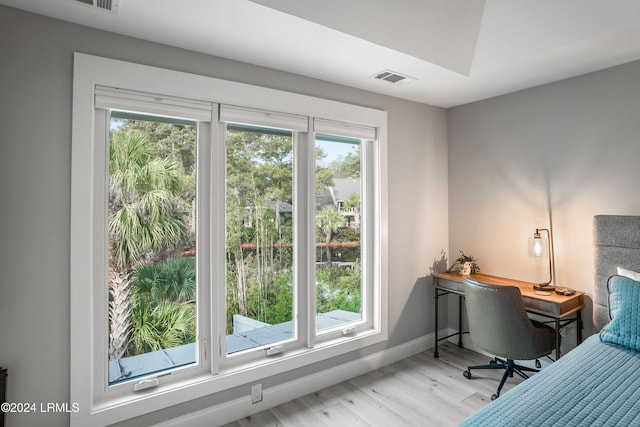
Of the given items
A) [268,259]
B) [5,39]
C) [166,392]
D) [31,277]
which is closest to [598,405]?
[268,259]

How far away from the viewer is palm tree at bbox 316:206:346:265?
2.91 m

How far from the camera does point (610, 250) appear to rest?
98.0 inches

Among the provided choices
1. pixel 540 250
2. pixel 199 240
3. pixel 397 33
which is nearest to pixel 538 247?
pixel 540 250

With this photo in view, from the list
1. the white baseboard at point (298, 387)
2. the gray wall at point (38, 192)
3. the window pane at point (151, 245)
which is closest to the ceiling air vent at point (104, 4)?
the gray wall at point (38, 192)

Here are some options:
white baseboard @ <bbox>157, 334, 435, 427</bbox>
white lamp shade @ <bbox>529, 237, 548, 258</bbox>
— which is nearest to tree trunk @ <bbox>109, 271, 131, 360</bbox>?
white baseboard @ <bbox>157, 334, 435, 427</bbox>

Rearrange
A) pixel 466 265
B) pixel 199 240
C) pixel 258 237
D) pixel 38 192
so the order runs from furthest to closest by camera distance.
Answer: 1. pixel 466 265
2. pixel 258 237
3. pixel 199 240
4. pixel 38 192

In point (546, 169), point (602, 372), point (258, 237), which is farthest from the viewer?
point (546, 169)

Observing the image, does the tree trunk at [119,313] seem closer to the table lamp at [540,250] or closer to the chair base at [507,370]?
the chair base at [507,370]

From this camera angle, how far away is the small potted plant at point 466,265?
11.0 ft

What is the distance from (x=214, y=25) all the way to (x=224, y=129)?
2.13 feet

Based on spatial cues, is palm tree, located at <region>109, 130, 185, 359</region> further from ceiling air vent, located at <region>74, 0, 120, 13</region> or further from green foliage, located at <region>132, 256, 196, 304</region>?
ceiling air vent, located at <region>74, 0, 120, 13</region>

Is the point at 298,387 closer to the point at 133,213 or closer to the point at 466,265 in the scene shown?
the point at 133,213

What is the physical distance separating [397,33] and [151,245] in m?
2.00

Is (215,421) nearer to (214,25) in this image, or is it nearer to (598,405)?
(598,405)
